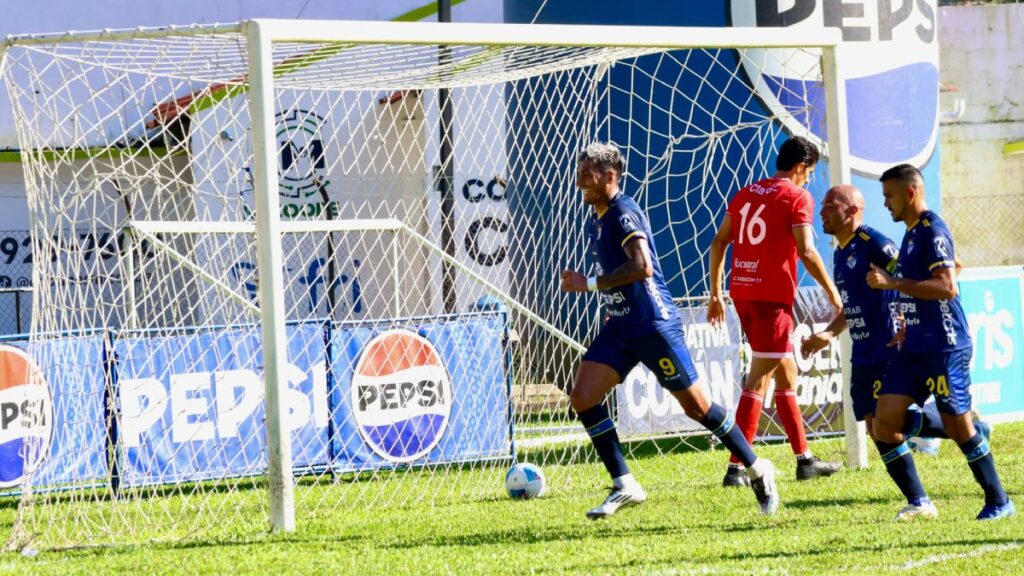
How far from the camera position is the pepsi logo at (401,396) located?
1117cm

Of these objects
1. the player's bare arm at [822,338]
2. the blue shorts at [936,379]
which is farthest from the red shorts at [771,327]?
the blue shorts at [936,379]

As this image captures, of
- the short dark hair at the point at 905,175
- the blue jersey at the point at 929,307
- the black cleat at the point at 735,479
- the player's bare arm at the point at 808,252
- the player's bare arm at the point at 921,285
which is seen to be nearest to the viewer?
the player's bare arm at the point at 921,285

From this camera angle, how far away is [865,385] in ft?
26.4

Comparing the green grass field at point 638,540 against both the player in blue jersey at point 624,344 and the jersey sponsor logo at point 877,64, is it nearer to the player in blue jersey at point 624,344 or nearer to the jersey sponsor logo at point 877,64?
the player in blue jersey at point 624,344

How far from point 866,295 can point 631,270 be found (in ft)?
4.29

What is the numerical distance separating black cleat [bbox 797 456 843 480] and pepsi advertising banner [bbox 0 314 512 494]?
268 cm

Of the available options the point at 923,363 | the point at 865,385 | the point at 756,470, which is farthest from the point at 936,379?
the point at 756,470

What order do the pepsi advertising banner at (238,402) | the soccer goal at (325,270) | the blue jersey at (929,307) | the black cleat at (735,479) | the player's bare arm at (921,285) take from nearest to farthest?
the player's bare arm at (921,285) < the blue jersey at (929,307) < the soccer goal at (325,270) < the black cleat at (735,479) < the pepsi advertising banner at (238,402)

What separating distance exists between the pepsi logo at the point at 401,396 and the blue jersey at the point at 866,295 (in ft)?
13.3

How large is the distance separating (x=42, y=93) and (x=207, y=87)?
98 cm

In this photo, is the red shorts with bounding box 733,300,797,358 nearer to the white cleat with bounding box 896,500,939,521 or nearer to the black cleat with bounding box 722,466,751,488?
the black cleat with bounding box 722,466,751,488

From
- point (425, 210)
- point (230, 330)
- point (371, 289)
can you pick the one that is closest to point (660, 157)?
point (425, 210)

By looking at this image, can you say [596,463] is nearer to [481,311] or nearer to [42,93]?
[481,311]

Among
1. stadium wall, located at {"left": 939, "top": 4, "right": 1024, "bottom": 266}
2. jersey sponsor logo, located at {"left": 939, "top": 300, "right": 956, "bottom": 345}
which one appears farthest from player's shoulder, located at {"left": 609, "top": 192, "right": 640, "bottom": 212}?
stadium wall, located at {"left": 939, "top": 4, "right": 1024, "bottom": 266}
